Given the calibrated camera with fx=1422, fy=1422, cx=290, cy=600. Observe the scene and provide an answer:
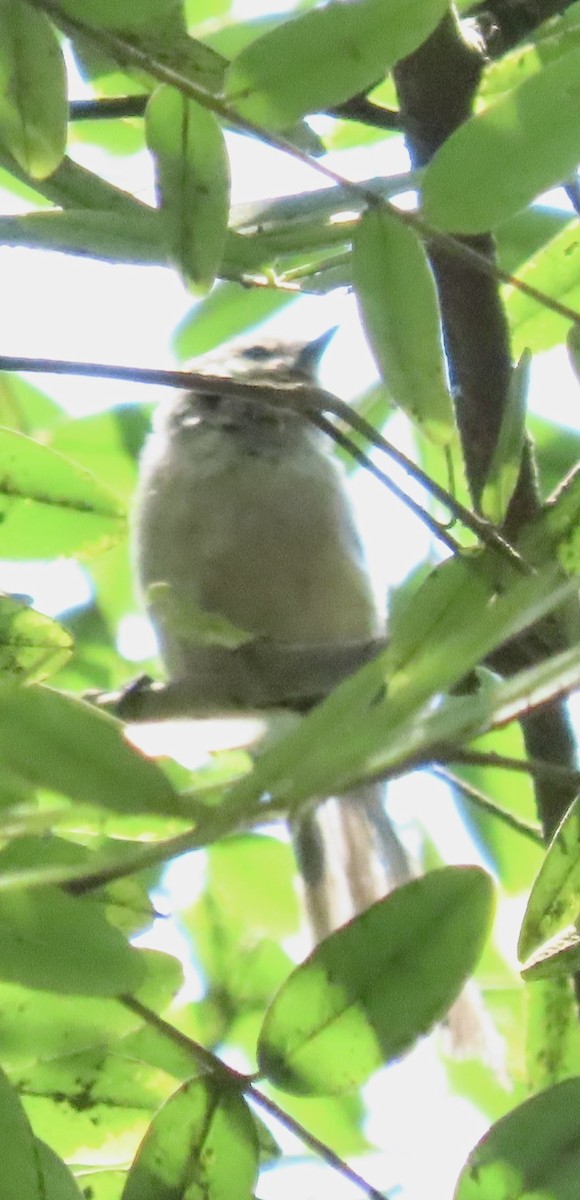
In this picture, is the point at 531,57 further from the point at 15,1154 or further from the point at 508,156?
the point at 15,1154

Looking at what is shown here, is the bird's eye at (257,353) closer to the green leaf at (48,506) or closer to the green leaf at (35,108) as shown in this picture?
the green leaf at (48,506)

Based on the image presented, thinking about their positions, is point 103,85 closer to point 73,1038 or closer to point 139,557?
point 73,1038

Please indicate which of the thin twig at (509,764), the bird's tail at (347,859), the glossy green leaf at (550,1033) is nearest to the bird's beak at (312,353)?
the bird's tail at (347,859)

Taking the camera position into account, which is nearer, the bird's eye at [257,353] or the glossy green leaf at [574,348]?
the glossy green leaf at [574,348]

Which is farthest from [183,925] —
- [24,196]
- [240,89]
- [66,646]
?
[240,89]

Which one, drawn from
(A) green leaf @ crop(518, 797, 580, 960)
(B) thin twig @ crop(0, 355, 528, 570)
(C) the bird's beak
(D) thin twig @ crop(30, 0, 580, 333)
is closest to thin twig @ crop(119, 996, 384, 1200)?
(A) green leaf @ crop(518, 797, 580, 960)

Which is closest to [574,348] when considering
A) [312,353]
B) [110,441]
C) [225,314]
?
[225,314]

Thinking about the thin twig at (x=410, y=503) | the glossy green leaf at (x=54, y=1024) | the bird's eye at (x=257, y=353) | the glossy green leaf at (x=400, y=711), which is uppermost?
the bird's eye at (x=257, y=353)
